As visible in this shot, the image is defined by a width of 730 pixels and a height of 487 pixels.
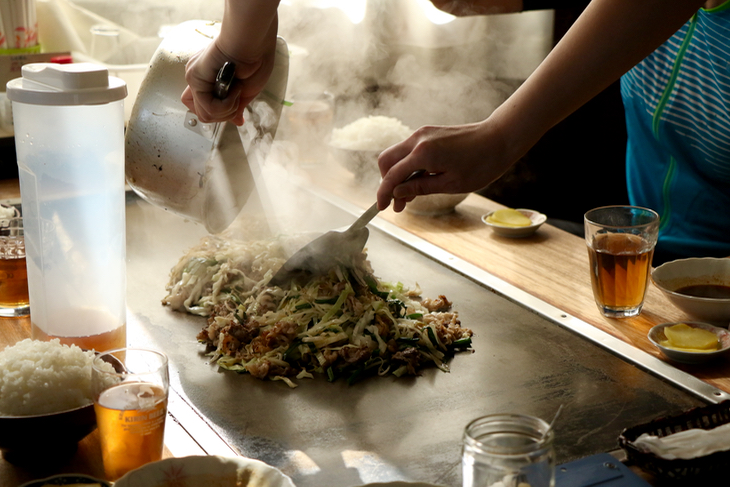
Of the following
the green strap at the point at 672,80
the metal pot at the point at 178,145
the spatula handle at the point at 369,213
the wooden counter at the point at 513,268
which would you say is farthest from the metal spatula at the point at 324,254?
the green strap at the point at 672,80

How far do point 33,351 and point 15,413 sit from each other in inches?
4.3

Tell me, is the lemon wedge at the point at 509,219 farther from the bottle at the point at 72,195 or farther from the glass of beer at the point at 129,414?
the glass of beer at the point at 129,414

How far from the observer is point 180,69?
1.62 meters

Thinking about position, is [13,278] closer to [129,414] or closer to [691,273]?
[129,414]

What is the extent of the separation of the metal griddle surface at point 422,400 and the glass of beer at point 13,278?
0.82 feet

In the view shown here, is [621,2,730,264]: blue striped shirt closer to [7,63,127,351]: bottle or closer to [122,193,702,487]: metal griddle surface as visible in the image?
[122,193,702,487]: metal griddle surface

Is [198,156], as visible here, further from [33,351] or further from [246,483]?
[246,483]

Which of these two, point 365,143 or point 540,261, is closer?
point 540,261

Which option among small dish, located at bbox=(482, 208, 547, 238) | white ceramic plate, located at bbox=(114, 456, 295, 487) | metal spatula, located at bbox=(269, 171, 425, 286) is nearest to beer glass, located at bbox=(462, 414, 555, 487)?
white ceramic plate, located at bbox=(114, 456, 295, 487)

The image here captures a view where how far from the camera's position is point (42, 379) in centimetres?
108

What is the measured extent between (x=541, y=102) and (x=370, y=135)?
1359 mm

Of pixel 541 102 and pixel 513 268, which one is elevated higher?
pixel 541 102

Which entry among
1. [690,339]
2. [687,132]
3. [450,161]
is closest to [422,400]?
[450,161]

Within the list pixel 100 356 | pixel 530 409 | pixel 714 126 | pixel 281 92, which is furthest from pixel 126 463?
pixel 714 126
